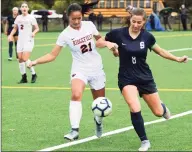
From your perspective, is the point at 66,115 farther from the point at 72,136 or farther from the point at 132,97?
the point at 132,97

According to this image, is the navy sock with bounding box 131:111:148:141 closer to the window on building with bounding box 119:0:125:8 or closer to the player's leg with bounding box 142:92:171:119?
the player's leg with bounding box 142:92:171:119

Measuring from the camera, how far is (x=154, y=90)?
8.90m

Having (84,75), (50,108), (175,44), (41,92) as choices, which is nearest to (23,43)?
(41,92)

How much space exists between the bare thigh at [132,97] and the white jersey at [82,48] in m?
0.81

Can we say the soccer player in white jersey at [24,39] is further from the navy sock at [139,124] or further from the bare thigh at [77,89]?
the navy sock at [139,124]

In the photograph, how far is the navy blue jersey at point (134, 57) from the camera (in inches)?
344

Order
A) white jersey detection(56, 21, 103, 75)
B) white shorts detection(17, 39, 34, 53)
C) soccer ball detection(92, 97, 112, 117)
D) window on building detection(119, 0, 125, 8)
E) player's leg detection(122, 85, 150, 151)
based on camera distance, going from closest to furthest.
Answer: player's leg detection(122, 85, 150, 151) → soccer ball detection(92, 97, 112, 117) → white jersey detection(56, 21, 103, 75) → white shorts detection(17, 39, 34, 53) → window on building detection(119, 0, 125, 8)

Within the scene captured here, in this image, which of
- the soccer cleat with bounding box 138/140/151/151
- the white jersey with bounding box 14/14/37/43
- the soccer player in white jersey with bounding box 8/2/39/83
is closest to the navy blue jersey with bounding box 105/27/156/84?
the soccer cleat with bounding box 138/140/151/151

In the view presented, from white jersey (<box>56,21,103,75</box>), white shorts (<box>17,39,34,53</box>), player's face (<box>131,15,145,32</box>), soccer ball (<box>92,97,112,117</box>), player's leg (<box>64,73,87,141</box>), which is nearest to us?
player's face (<box>131,15,145,32</box>)

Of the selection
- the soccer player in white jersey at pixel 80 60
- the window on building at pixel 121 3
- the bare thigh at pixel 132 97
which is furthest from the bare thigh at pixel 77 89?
the window on building at pixel 121 3

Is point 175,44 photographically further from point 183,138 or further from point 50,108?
point 183,138

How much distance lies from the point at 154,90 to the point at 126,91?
1.64ft

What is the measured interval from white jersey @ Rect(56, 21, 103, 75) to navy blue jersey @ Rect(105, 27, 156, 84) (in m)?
0.55

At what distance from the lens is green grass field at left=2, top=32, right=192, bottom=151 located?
8.82m
